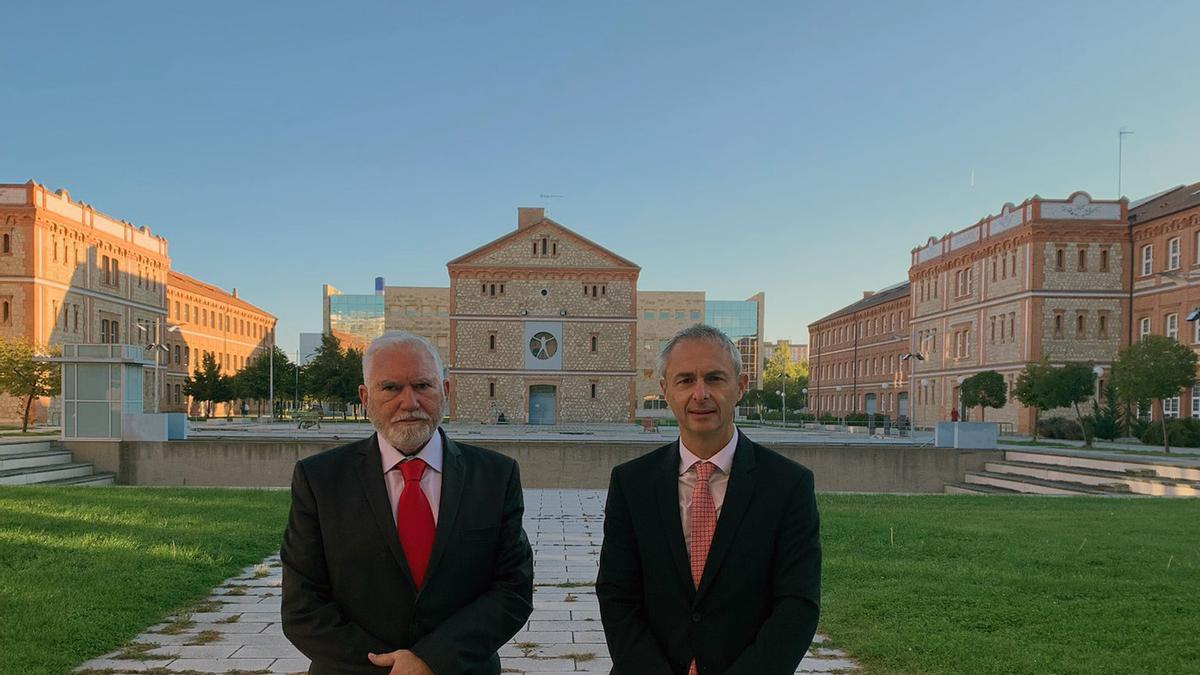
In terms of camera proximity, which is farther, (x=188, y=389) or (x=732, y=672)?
(x=188, y=389)

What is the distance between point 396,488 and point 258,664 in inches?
132

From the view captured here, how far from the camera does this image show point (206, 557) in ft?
28.9

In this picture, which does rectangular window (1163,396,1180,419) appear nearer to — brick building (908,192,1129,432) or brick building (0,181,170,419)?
brick building (908,192,1129,432)

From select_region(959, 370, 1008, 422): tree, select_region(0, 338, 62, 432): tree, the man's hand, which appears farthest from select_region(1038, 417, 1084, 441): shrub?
select_region(0, 338, 62, 432): tree

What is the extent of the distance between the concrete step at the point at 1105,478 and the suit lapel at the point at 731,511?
59.1 ft

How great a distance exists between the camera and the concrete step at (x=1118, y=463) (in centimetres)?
1847

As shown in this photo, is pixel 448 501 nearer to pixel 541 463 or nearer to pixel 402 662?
pixel 402 662

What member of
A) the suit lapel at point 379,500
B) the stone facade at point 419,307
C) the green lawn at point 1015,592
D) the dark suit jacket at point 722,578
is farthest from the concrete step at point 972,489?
the stone facade at point 419,307

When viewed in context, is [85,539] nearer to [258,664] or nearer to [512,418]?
[258,664]

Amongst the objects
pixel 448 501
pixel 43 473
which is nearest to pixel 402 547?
pixel 448 501

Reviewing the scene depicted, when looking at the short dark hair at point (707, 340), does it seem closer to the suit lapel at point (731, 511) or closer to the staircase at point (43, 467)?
the suit lapel at point (731, 511)

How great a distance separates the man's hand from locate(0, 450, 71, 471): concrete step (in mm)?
19349

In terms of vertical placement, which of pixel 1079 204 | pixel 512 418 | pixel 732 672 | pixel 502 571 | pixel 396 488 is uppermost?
pixel 1079 204

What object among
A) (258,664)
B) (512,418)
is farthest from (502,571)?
(512,418)
